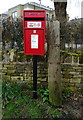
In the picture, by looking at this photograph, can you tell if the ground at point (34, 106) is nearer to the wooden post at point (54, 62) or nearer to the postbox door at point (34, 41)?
the wooden post at point (54, 62)

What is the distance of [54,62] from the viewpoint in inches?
89.8

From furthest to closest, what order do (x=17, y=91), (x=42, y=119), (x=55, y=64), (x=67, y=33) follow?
(x=67, y=33) < (x=17, y=91) < (x=55, y=64) < (x=42, y=119)

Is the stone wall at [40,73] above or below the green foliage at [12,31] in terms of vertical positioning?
below

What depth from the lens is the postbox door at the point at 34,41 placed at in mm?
2293

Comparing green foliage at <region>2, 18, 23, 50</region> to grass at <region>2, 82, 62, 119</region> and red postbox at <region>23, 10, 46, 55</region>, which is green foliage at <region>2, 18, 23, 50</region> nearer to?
red postbox at <region>23, 10, 46, 55</region>

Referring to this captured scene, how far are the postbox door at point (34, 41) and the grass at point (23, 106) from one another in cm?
95

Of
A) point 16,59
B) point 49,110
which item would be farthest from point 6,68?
point 49,110

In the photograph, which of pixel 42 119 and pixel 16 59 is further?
pixel 16 59

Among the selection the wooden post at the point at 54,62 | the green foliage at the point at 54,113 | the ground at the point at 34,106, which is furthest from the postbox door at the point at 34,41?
the green foliage at the point at 54,113

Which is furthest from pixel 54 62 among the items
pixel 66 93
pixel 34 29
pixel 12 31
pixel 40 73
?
pixel 12 31

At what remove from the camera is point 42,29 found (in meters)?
2.27

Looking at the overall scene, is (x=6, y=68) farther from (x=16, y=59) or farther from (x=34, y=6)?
(x=34, y=6)

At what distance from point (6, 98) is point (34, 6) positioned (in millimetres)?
17086

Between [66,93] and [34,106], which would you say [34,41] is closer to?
[34,106]
